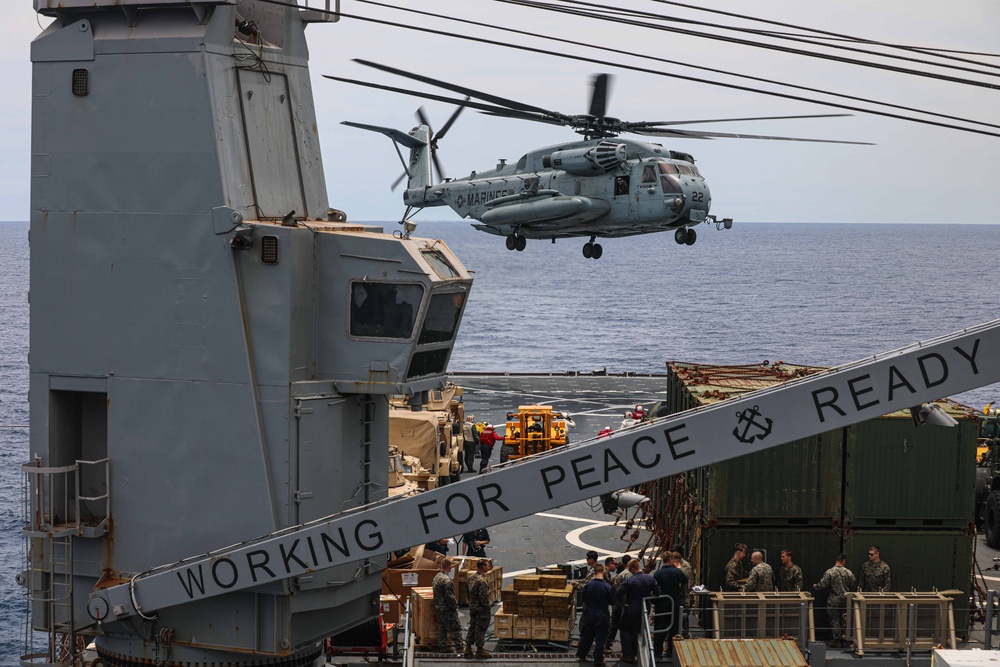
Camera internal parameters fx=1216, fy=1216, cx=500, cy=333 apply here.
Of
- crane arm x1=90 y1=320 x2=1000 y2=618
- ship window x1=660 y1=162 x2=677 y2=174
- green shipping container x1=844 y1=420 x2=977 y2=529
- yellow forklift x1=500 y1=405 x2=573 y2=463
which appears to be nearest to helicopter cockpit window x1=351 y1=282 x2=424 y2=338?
crane arm x1=90 y1=320 x2=1000 y2=618

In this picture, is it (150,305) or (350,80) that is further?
(350,80)

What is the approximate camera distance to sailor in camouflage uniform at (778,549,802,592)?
1767cm

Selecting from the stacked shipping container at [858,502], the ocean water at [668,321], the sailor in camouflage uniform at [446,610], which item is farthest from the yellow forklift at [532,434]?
the sailor in camouflage uniform at [446,610]

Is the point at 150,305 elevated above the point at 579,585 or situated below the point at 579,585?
above

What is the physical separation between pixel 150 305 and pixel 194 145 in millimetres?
1752

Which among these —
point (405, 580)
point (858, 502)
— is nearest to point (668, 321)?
point (858, 502)

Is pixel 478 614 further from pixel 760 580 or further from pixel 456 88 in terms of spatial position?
pixel 456 88

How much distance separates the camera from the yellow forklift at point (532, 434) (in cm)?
3494

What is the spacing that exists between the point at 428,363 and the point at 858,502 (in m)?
8.51

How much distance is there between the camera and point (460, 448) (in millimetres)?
32969

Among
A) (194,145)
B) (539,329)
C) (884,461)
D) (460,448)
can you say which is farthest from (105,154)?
(539,329)

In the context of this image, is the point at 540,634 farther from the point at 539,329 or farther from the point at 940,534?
the point at 539,329

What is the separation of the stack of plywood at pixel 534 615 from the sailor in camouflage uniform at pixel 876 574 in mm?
4444

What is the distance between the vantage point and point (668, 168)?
41281mm
